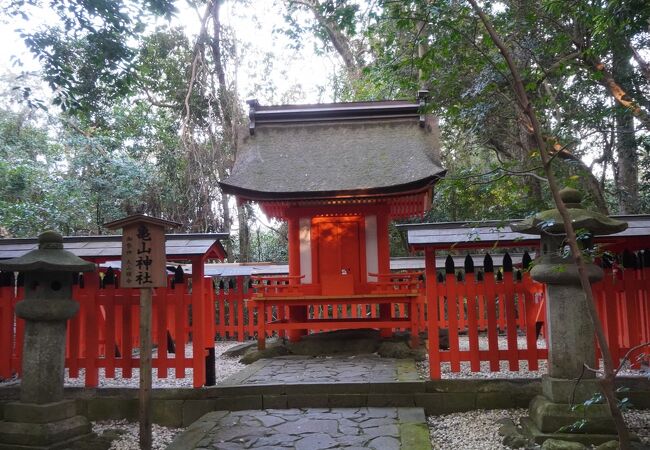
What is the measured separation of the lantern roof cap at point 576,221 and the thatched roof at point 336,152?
3.15 metres

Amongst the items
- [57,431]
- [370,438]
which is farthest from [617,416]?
[57,431]

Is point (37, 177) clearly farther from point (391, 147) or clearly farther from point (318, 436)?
point (318, 436)

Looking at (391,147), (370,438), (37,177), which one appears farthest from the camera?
(37,177)

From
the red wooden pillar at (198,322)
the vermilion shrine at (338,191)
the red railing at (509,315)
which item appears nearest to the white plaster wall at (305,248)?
the vermilion shrine at (338,191)

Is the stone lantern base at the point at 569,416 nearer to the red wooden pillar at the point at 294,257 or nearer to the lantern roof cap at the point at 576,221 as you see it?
the lantern roof cap at the point at 576,221

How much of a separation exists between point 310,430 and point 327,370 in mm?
2262

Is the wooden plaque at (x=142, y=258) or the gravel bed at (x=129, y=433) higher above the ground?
the wooden plaque at (x=142, y=258)

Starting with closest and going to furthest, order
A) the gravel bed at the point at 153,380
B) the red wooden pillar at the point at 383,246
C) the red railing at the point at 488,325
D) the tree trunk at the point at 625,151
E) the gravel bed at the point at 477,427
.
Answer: the gravel bed at the point at 477,427 < the red railing at the point at 488,325 < the gravel bed at the point at 153,380 < the tree trunk at the point at 625,151 < the red wooden pillar at the point at 383,246

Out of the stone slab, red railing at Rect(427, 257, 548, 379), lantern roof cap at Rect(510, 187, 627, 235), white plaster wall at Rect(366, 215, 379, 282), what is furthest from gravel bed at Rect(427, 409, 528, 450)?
white plaster wall at Rect(366, 215, 379, 282)

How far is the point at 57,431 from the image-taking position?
5.02 metres

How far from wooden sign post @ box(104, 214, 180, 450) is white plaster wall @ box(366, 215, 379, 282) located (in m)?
4.93

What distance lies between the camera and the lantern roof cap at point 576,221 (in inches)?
183

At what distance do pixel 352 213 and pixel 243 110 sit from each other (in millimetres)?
7820

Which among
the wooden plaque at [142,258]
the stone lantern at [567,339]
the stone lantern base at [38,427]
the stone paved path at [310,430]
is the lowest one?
the stone paved path at [310,430]
